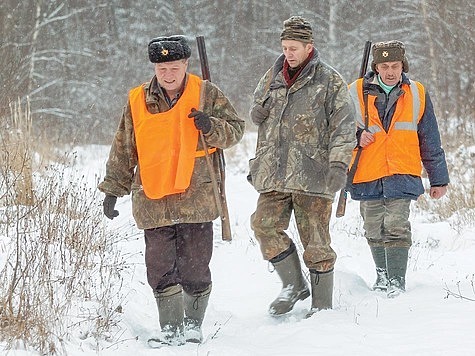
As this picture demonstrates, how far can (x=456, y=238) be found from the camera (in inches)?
324

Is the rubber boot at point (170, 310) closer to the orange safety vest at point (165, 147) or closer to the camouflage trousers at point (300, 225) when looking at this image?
the orange safety vest at point (165, 147)

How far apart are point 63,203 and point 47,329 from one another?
2106 mm

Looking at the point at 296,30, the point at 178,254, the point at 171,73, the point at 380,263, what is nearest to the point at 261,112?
the point at 296,30

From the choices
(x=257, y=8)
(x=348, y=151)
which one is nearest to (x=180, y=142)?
(x=348, y=151)

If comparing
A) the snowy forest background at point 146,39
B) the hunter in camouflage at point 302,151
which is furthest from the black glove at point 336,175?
the snowy forest background at point 146,39

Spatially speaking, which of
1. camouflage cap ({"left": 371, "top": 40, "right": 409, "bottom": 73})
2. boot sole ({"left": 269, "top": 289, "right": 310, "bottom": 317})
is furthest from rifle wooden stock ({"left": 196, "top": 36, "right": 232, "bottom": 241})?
camouflage cap ({"left": 371, "top": 40, "right": 409, "bottom": 73})

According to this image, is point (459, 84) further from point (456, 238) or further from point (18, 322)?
point (18, 322)

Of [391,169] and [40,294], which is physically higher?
[391,169]

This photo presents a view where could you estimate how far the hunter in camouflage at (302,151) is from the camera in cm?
492

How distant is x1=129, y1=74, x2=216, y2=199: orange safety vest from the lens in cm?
448

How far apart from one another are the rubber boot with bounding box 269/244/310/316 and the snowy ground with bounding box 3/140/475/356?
0.11 m

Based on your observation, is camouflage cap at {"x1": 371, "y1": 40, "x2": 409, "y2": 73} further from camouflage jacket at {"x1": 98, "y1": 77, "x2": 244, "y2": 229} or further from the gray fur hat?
the gray fur hat

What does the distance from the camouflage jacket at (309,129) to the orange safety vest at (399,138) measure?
0.75 metres

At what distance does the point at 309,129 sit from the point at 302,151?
0.48 feet
